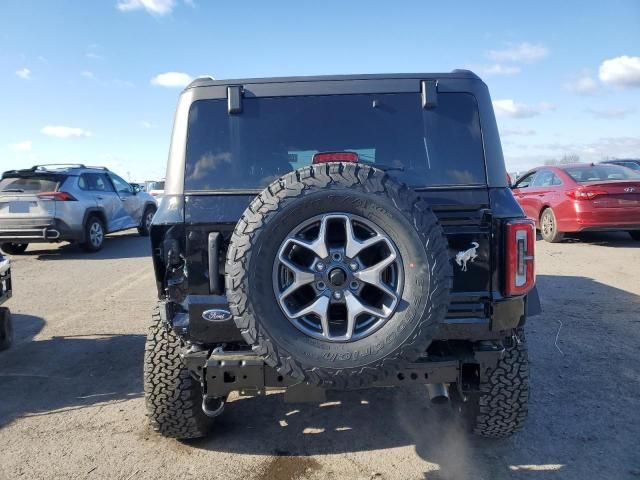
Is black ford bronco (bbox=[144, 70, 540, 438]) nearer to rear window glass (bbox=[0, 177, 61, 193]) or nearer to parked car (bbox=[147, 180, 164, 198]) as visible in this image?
parked car (bbox=[147, 180, 164, 198])

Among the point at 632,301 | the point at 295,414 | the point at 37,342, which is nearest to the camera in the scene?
the point at 295,414

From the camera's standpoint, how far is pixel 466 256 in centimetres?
231

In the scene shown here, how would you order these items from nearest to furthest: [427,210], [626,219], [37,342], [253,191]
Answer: [427,210]
[253,191]
[37,342]
[626,219]

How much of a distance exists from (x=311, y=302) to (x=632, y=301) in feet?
16.4

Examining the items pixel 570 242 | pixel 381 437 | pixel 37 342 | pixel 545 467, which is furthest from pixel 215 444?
pixel 570 242

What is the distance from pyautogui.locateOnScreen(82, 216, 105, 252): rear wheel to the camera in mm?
9539

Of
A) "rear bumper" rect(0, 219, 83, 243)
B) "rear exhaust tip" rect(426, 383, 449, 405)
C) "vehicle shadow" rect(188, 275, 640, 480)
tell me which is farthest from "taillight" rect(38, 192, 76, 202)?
"rear exhaust tip" rect(426, 383, 449, 405)

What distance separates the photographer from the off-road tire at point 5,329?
13.9 feet

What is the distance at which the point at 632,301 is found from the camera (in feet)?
17.8

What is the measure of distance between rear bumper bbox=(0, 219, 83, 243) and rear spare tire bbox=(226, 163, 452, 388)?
8.31 metres

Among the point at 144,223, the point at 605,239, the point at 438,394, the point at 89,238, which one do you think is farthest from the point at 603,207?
the point at 144,223

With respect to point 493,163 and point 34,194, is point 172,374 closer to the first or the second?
point 493,163

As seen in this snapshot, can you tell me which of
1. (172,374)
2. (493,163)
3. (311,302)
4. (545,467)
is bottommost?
(545,467)

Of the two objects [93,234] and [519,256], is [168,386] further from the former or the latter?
[93,234]
